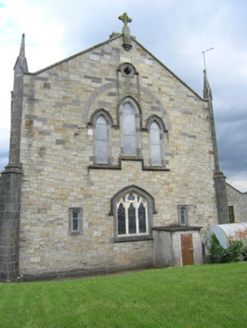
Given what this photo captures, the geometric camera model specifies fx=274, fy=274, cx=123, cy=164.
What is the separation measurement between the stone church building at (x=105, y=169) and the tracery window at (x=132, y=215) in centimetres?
5

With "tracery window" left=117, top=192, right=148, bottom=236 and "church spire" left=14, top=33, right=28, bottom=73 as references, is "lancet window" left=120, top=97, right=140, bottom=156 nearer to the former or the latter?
"tracery window" left=117, top=192, right=148, bottom=236

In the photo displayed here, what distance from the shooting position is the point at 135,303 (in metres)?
6.52

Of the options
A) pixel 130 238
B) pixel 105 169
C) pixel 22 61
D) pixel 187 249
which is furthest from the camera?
pixel 105 169

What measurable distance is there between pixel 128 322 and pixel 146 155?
9570mm

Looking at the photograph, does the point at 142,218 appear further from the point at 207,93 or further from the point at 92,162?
the point at 207,93

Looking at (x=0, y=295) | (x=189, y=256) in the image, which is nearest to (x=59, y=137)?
(x=0, y=295)

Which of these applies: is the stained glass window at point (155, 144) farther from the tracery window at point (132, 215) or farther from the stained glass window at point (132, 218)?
the stained glass window at point (132, 218)

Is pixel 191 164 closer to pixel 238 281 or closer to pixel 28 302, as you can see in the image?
pixel 238 281

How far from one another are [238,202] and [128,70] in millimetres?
11509

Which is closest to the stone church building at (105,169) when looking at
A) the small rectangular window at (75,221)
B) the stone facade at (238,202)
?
the small rectangular window at (75,221)

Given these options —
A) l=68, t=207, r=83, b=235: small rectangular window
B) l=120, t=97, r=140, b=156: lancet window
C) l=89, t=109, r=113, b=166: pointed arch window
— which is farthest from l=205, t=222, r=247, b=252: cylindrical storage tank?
l=68, t=207, r=83, b=235: small rectangular window

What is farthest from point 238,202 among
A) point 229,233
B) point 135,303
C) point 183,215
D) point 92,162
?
point 135,303

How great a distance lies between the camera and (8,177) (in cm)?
1130

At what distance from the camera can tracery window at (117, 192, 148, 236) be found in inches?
515
